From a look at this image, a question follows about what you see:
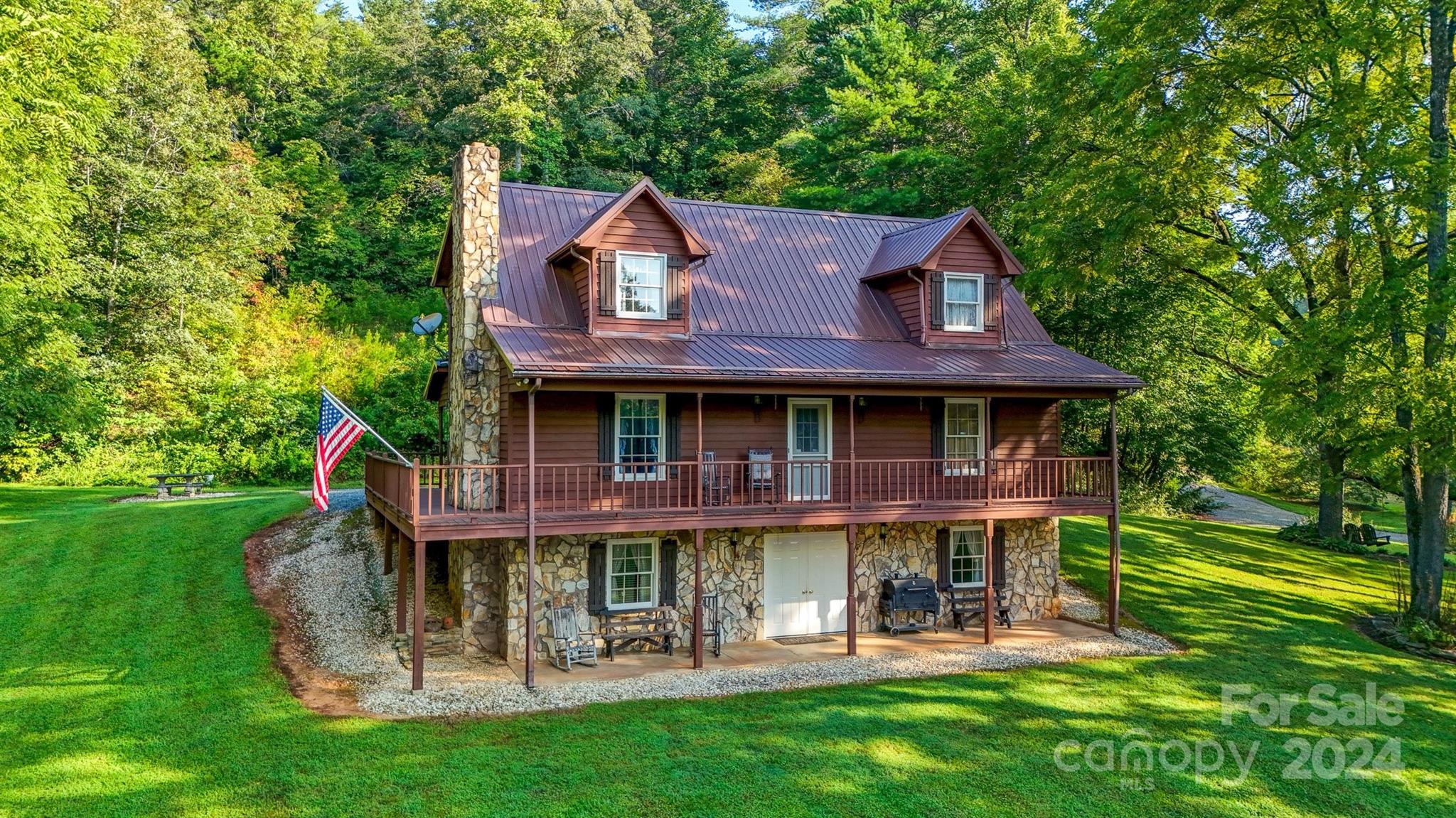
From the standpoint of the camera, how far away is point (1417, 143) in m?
15.6

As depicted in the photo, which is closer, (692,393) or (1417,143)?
(692,393)

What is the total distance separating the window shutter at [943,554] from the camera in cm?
1742

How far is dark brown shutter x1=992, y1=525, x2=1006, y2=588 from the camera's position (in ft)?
58.3

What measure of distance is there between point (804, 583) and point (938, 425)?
417cm

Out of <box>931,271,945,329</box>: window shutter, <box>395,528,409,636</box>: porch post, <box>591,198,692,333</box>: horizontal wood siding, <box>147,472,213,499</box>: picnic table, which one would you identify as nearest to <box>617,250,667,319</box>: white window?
<box>591,198,692,333</box>: horizontal wood siding

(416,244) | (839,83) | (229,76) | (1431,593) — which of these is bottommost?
(1431,593)

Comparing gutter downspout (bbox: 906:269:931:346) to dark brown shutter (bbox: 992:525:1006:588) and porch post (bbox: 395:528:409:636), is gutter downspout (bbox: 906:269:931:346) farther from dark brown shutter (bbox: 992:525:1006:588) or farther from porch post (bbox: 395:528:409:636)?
porch post (bbox: 395:528:409:636)

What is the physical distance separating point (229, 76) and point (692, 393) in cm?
3919

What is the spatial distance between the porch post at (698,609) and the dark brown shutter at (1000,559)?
6.86 m

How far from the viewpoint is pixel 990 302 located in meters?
18.0

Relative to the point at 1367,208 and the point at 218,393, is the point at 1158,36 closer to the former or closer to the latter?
the point at 1367,208

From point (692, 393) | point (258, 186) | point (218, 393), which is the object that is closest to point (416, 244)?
point (258, 186)

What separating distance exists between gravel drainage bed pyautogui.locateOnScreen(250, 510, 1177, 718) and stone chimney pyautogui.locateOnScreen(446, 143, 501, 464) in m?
3.60

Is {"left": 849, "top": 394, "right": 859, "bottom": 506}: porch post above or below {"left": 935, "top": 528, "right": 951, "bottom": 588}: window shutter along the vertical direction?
above
